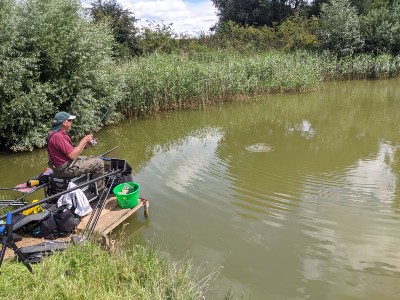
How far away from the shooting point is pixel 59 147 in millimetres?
5035

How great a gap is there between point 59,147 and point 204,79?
9925mm

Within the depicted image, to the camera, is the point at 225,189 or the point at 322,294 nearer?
the point at 322,294

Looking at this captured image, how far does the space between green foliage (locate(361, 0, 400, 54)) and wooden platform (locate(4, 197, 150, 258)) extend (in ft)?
72.0

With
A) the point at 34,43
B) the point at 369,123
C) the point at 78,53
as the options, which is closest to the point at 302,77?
the point at 369,123

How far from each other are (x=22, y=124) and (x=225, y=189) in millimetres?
5788

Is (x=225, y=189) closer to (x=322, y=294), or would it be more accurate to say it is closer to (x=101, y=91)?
(x=322, y=294)

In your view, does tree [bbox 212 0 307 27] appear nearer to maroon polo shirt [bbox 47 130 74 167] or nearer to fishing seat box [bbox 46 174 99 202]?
fishing seat box [bbox 46 174 99 202]

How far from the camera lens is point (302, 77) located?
16641 millimetres

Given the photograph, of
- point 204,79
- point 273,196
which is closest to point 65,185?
point 273,196

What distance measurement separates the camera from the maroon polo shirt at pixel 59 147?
5039 millimetres

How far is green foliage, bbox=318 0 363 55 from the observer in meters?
22.3

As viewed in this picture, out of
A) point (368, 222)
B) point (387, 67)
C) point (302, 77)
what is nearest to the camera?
point (368, 222)

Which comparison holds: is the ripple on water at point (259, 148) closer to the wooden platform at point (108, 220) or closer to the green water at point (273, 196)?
the green water at point (273, 196)

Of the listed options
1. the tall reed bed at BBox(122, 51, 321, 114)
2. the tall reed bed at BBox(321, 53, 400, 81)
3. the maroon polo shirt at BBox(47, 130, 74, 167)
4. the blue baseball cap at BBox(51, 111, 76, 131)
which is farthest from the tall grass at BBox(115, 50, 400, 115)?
the maroon polo shirt at BBox(47, 130, 74, 167)
